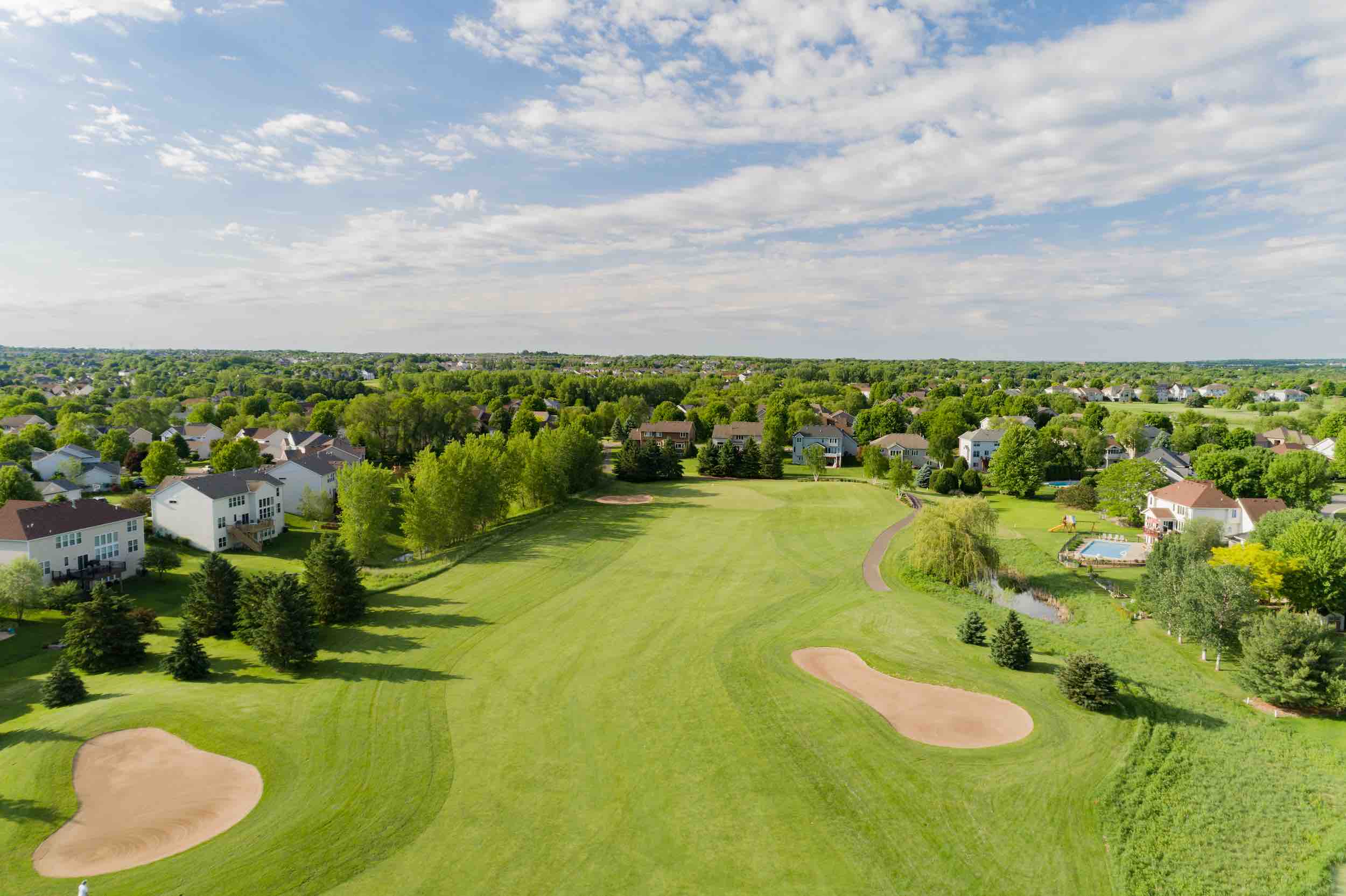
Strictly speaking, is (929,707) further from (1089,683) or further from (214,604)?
(214,604)

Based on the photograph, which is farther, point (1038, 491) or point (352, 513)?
point (1038, 491)

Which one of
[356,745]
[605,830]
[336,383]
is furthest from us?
[336,383]

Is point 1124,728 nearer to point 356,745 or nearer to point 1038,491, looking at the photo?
point 356,745

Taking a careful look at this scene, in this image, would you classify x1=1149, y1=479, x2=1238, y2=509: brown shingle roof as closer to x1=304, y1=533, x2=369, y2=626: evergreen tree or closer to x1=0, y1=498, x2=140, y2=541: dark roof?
x1=304, y1=533, x2=369, y2=626: evergreen tree

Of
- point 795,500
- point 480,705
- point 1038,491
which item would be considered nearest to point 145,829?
point 480,705

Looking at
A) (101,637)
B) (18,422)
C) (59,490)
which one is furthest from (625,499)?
(18,422)

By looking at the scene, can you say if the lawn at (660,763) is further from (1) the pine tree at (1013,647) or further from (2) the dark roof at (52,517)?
(2) the dark roof at (52,517)

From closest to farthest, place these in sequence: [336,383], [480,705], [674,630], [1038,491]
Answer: [480,705] < [674,630] < [1038,491] < [336,383]
